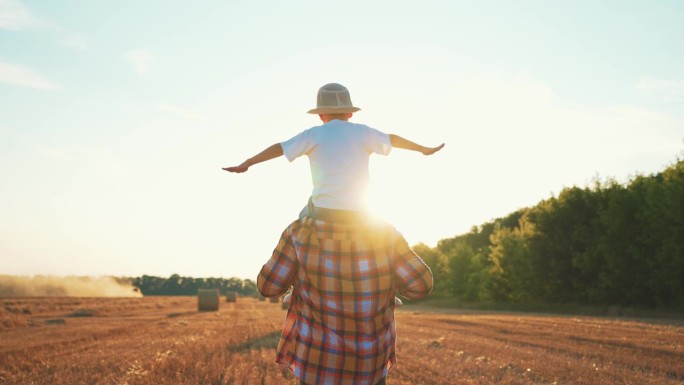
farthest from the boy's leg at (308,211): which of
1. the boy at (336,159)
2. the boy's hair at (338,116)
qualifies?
the boy's hair at (338,116)

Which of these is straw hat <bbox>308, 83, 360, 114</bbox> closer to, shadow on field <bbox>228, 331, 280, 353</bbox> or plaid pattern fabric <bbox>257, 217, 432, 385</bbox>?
plaid pattern fabric <bbox>257, 217, 432, 385</bbox>

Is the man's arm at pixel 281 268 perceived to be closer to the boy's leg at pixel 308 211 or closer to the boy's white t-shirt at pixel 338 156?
the boy's leg at pixel 308 211

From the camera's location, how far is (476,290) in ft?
248

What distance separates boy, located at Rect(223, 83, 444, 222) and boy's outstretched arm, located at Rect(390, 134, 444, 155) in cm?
1

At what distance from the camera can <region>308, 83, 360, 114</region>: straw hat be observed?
449 cm

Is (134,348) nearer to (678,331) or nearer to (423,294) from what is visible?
(423,294)

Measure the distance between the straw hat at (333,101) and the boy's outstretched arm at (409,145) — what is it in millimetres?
347

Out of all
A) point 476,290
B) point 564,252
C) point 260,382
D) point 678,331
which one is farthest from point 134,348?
point 476,290

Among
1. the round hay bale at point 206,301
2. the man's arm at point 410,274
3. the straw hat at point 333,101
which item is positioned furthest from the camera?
the round hay bale at point 206,301

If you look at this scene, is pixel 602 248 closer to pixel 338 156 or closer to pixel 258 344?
pixel 258 344

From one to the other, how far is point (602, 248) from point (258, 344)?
119 ft

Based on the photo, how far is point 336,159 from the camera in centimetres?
429

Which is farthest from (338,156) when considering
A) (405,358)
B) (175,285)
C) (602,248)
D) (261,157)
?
(175,285)

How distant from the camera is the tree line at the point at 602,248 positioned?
129 feet
